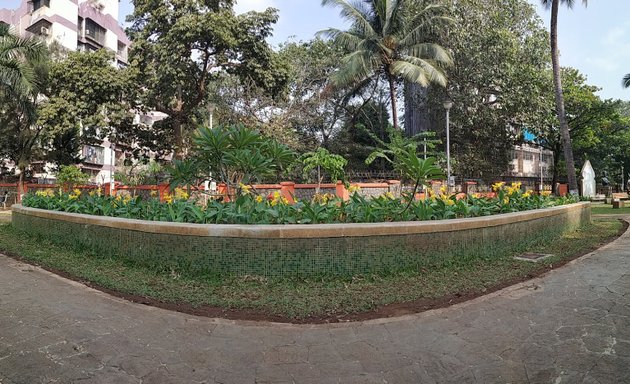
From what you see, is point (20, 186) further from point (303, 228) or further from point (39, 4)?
point (303, 228)

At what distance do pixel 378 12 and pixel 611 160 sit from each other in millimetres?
36236

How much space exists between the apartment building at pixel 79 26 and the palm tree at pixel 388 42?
2108cm

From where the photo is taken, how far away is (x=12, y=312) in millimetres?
4090

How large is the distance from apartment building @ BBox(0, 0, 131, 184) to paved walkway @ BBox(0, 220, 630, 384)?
31.8 meters

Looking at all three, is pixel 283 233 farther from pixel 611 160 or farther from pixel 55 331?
pixel 611 160

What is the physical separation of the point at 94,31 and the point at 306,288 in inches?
1810

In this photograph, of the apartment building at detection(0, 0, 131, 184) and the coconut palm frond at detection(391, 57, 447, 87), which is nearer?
the coconut palm frond at detection(391, 57, 447, 87)

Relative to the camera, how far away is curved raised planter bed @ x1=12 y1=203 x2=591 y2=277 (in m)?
5.07

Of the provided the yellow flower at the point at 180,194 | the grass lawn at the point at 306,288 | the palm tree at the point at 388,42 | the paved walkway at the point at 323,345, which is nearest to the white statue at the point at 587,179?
the palm tree at the point at 388,42

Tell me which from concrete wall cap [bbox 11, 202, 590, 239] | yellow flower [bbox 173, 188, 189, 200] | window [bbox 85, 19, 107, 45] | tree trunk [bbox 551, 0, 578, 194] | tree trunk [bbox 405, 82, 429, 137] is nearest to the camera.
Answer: concrete wall cap [bbox 11, 202, 590, 239]

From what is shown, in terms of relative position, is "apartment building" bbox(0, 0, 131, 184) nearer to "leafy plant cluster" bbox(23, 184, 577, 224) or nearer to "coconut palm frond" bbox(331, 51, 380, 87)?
"coconut palm frond" bbox(331, 51, 380, 87)

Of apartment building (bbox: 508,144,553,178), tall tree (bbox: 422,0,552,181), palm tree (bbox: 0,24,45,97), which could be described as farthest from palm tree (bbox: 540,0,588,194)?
apartment building (bbox: 508,144,553,178)

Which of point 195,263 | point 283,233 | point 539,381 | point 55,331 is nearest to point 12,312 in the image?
point 55,331

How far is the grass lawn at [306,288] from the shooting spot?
420cm
